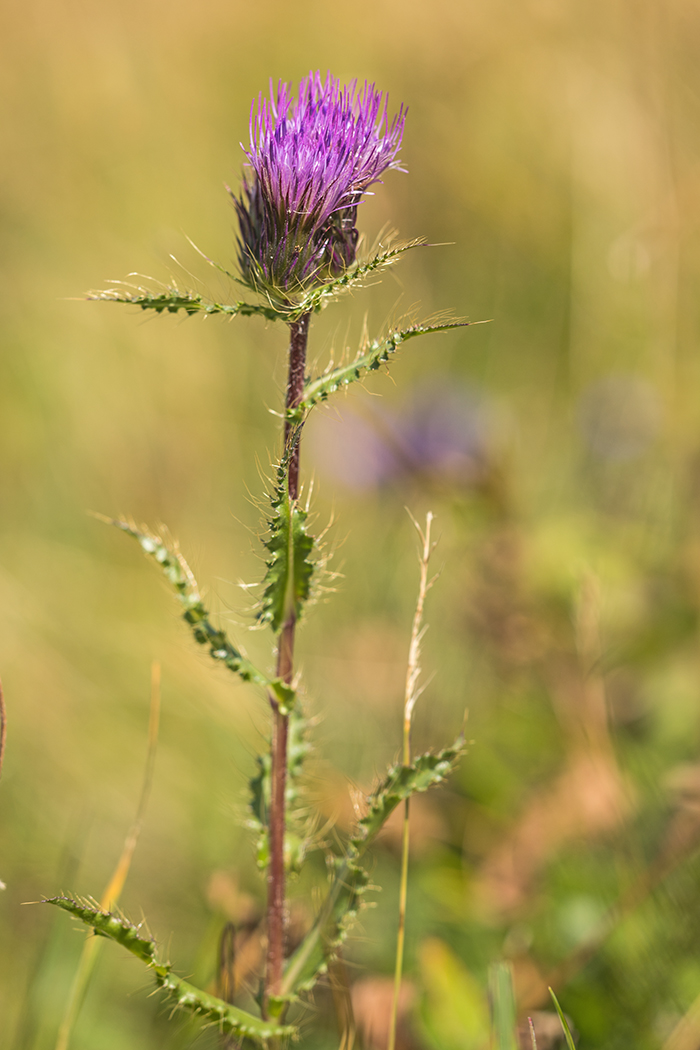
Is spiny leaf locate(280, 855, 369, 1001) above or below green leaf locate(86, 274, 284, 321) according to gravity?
below

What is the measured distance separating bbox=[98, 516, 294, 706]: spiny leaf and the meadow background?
0.17ft

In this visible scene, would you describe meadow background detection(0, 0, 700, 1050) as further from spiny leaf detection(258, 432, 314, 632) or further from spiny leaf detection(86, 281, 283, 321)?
spiny leaf detection(258, 432, 314, 632)

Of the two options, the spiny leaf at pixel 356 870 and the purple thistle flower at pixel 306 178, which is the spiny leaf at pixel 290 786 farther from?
the purple thistle flower at pixel 306 178

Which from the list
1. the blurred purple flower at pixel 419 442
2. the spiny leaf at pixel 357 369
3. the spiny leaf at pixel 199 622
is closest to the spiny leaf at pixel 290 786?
the spiny leaf at pixel 199 622

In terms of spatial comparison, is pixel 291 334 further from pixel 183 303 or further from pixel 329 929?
pixel 329 929

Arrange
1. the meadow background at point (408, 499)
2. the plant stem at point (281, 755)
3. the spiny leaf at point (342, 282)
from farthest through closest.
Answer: the meadow background at point (408, 499), the plant stem at point (281, 755), the spiny leaf at point (342, 282)

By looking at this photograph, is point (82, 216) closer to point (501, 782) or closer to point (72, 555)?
point (72, 555)

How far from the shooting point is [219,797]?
7.47 ft

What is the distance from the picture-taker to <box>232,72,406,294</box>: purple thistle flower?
1.00 m

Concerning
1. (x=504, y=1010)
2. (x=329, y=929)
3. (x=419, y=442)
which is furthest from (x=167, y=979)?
(x=419, y=442)

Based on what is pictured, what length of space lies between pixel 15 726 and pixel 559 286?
3.13 meters

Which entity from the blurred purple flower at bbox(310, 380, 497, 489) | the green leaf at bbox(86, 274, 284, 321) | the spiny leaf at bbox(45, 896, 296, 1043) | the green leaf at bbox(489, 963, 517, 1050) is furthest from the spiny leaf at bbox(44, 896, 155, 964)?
the blurred purple flower at bbox(310, 380, 497, 489)

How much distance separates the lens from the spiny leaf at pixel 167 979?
37.1 inches

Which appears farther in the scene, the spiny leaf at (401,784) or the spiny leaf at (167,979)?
the spiny leaf at (401,784)
